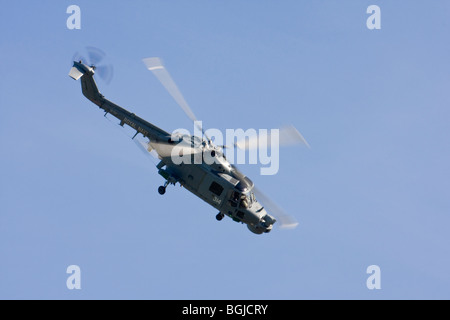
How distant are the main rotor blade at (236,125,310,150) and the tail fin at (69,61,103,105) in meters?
8.61

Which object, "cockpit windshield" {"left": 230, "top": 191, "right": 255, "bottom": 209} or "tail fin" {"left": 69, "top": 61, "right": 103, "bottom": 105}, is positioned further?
"tail fin" {"left": 69, "top": 61, "right": 103, "bottom": 105}

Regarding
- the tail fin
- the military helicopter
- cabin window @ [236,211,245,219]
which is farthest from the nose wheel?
the tail fin

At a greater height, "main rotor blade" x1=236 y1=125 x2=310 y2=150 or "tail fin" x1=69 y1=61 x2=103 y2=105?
"tail fin" x1=69 y1=61 x2=103 y2=105

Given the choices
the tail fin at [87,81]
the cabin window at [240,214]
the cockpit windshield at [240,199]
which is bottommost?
the cabin window at [240,214]

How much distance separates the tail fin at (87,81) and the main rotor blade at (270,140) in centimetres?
861

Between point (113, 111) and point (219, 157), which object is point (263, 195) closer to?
point (219, 157)

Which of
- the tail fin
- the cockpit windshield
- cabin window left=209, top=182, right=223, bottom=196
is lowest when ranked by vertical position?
the cockpit windshield

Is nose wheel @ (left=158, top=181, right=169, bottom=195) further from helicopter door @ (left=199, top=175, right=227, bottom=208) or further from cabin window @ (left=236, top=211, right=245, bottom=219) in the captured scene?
cabin window @ (left=236, top=211, right=245, bottom=219)

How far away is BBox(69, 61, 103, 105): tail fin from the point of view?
36.6 meters

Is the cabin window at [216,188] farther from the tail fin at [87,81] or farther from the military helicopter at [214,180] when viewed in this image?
the tail fin at [87,81]

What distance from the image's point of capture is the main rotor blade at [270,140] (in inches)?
1208

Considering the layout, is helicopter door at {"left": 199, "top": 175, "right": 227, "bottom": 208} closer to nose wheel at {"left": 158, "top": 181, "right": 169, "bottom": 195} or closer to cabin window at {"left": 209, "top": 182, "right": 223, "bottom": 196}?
cabin window at {"left": 209, "top": 182, "right": 223, "bottom": 196}

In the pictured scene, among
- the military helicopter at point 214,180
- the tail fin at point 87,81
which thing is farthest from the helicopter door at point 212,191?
the tail fin at point 87,81

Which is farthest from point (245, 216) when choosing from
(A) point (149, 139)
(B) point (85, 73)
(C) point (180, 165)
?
(B) point (85, 73)
